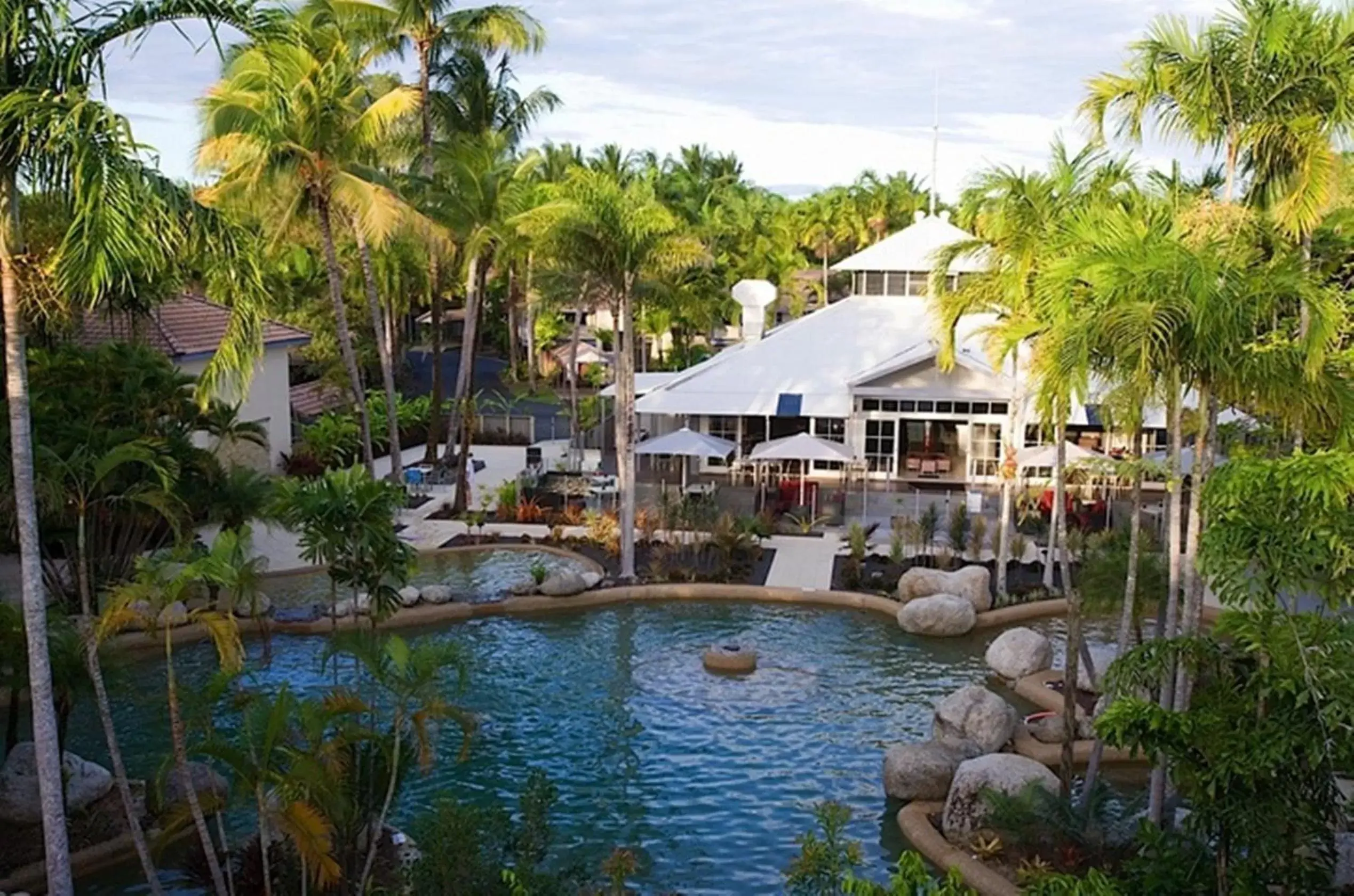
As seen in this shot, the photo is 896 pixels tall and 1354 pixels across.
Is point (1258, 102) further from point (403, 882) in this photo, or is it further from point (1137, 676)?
point (403, 882)

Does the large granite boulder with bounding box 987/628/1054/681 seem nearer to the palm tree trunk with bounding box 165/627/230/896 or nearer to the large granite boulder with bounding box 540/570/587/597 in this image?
the large granite boulder with bounding box 540/570/587/597

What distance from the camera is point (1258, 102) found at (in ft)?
41.3

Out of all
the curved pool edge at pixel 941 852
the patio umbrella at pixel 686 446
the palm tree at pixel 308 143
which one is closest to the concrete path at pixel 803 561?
the patio umbrella at pixel 686 446

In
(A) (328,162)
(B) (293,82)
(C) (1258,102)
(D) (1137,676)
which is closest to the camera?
(D) (1137,676)

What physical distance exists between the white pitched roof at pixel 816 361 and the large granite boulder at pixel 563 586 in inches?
323

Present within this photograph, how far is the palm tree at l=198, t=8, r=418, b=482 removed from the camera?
21109 millimetres

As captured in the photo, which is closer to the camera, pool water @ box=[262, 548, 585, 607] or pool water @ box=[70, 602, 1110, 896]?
pool water @ box=[70, 602, 1110, 896]

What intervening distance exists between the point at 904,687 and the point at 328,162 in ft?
42.9

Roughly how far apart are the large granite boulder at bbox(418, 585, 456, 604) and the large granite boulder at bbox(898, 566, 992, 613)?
24.1ft

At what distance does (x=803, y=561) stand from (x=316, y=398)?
19450mm

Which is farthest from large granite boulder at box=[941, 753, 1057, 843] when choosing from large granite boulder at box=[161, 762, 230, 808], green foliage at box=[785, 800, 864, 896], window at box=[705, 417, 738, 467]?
window at box=[705, 417, 738, 467]

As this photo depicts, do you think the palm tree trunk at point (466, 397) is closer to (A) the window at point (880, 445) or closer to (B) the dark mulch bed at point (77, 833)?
(A) the window at point (880, 445)

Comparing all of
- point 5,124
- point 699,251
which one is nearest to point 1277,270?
point 5,124

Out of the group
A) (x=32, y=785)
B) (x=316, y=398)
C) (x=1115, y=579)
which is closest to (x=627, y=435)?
(x=1115, y=579)
